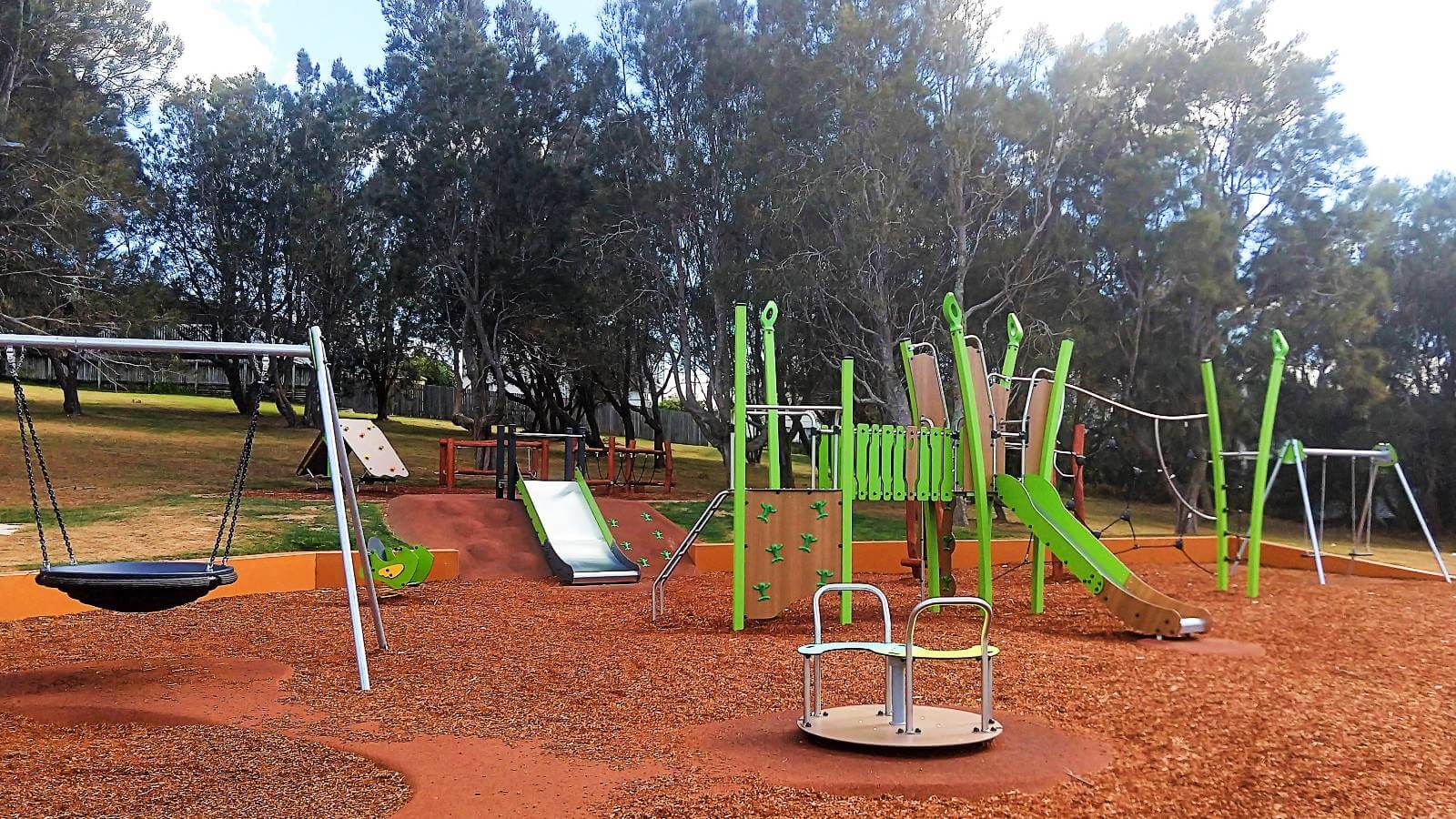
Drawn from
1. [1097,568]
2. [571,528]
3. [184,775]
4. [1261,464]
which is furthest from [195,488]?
[1261,464]

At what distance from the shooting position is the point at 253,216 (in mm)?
33594

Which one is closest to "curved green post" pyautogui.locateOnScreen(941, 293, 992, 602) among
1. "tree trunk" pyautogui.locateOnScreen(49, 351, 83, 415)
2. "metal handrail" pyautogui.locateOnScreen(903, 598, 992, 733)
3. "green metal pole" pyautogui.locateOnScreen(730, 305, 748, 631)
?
"green metal pole" pyautogui.locateOnScreen(730, 305, 748, 631)

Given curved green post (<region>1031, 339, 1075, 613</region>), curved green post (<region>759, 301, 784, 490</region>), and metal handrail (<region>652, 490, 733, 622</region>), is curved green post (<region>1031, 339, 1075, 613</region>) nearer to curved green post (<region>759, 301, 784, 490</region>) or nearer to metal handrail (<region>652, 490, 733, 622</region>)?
curved green post (<region>759, 301, 784, 490</region>)

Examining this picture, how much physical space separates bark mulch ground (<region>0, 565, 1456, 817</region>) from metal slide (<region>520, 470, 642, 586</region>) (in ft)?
5.64

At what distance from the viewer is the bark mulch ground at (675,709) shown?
463cm

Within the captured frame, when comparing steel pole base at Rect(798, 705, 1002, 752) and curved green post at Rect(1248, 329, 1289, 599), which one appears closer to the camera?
steel pole base at Rect(798, 705, 1002, 752)

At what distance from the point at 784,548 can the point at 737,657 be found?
1.56m

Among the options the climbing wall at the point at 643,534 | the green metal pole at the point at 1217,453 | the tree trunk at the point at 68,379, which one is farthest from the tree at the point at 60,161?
the green metal pole at the point at 1217,453

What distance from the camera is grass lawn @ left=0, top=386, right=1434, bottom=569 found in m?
13.5

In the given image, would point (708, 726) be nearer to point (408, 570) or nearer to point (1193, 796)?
point (1193, 796)

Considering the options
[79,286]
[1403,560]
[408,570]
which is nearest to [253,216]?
[79,286]

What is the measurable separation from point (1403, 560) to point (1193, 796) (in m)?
17.1

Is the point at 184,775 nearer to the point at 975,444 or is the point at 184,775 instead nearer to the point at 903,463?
the point at 903,463

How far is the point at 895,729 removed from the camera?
5.43m
